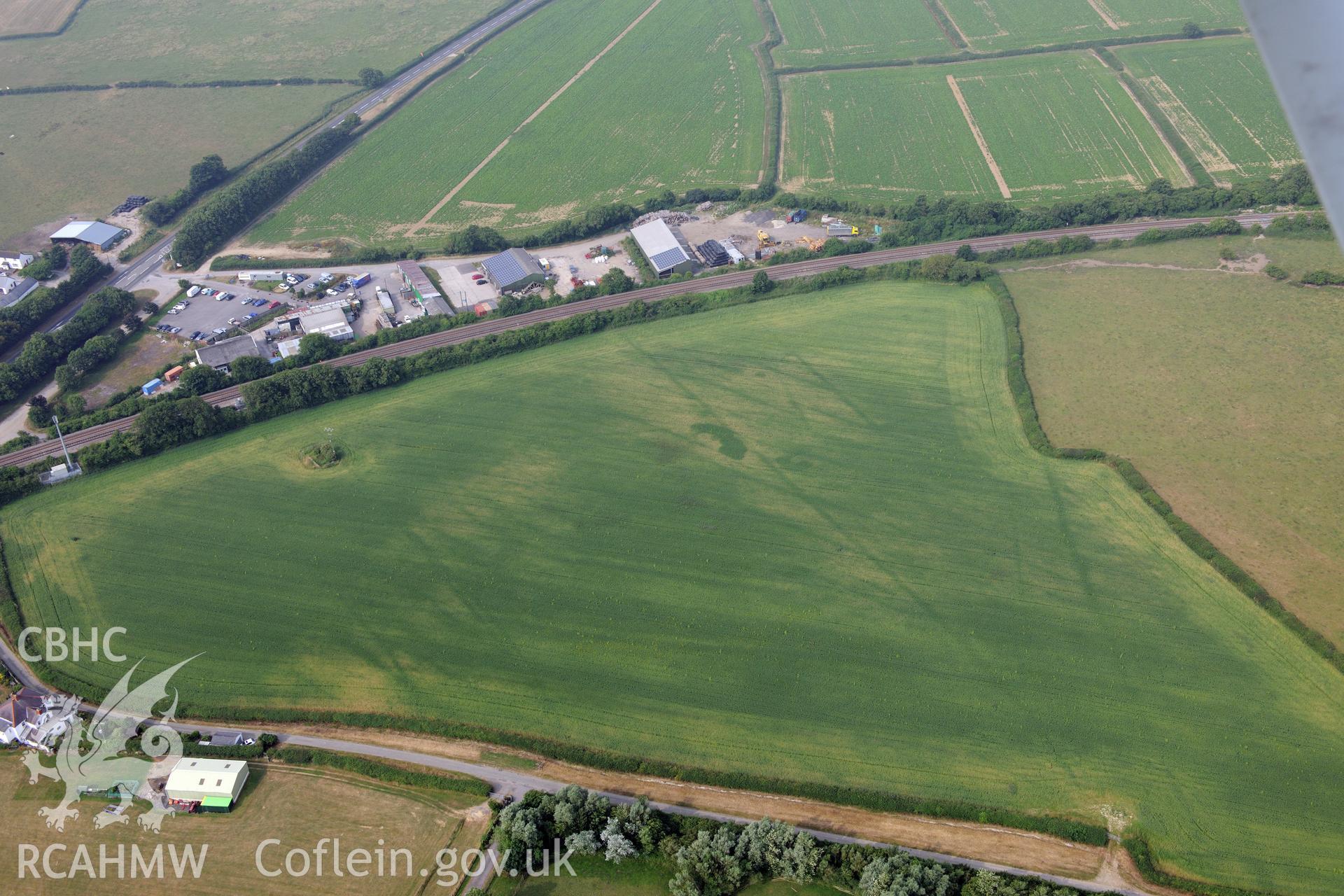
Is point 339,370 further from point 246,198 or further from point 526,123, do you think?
point 526,123

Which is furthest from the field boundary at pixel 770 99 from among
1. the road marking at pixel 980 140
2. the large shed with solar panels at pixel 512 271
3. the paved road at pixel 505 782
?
the paved road at pixel 505 782

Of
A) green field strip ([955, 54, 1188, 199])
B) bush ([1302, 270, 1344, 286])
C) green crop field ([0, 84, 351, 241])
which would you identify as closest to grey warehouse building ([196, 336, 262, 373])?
green crop field ([0, 84, 351, 241])

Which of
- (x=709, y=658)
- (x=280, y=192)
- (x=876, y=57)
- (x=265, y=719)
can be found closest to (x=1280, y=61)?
(x=709, y=658)

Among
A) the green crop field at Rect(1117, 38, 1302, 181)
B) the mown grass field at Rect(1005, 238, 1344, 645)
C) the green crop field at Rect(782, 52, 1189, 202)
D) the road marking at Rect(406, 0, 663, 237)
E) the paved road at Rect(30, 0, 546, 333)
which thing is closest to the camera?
the mown grass field at Rect(1005, 238, 1344, 645)

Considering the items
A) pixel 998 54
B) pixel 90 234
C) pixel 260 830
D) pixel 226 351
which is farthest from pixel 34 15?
pixel 260 830

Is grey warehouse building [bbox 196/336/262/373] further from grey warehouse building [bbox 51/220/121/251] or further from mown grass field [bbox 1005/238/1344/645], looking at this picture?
mown grass field [bbox 1005/238/1344/645]

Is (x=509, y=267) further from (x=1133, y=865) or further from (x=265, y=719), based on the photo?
(x=1133, y=865)
